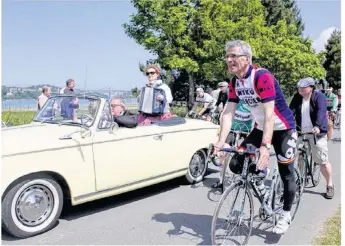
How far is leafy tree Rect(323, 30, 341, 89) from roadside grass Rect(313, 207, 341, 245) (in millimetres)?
49970

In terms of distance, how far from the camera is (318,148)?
577 cm

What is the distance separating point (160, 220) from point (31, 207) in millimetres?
1518

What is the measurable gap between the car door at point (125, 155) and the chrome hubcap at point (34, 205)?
2.07 feet

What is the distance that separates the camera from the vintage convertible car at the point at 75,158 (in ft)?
12.9

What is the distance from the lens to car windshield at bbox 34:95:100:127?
489cm

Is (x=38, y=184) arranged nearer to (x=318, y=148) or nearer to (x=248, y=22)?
(x=318, y=148)

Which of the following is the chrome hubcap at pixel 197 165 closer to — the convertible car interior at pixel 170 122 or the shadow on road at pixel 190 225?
the convertible car interior at pixel 170 122

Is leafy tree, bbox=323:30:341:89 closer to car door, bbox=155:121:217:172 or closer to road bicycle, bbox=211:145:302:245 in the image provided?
car door, bbox=155:121:217:172

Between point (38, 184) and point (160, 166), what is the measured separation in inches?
74.4

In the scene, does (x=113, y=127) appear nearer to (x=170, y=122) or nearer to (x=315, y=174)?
(x=170, y=122)

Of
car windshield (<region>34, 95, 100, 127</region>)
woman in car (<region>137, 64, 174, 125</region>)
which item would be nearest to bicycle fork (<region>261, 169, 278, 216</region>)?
car windshield (<region>34, 95, 100, 127</region>)

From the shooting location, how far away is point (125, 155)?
193 inches

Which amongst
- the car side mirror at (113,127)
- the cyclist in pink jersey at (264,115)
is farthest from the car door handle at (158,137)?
the cyclist in pink jersey at (264,115)

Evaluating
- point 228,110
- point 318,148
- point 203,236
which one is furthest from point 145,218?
point 318,148
